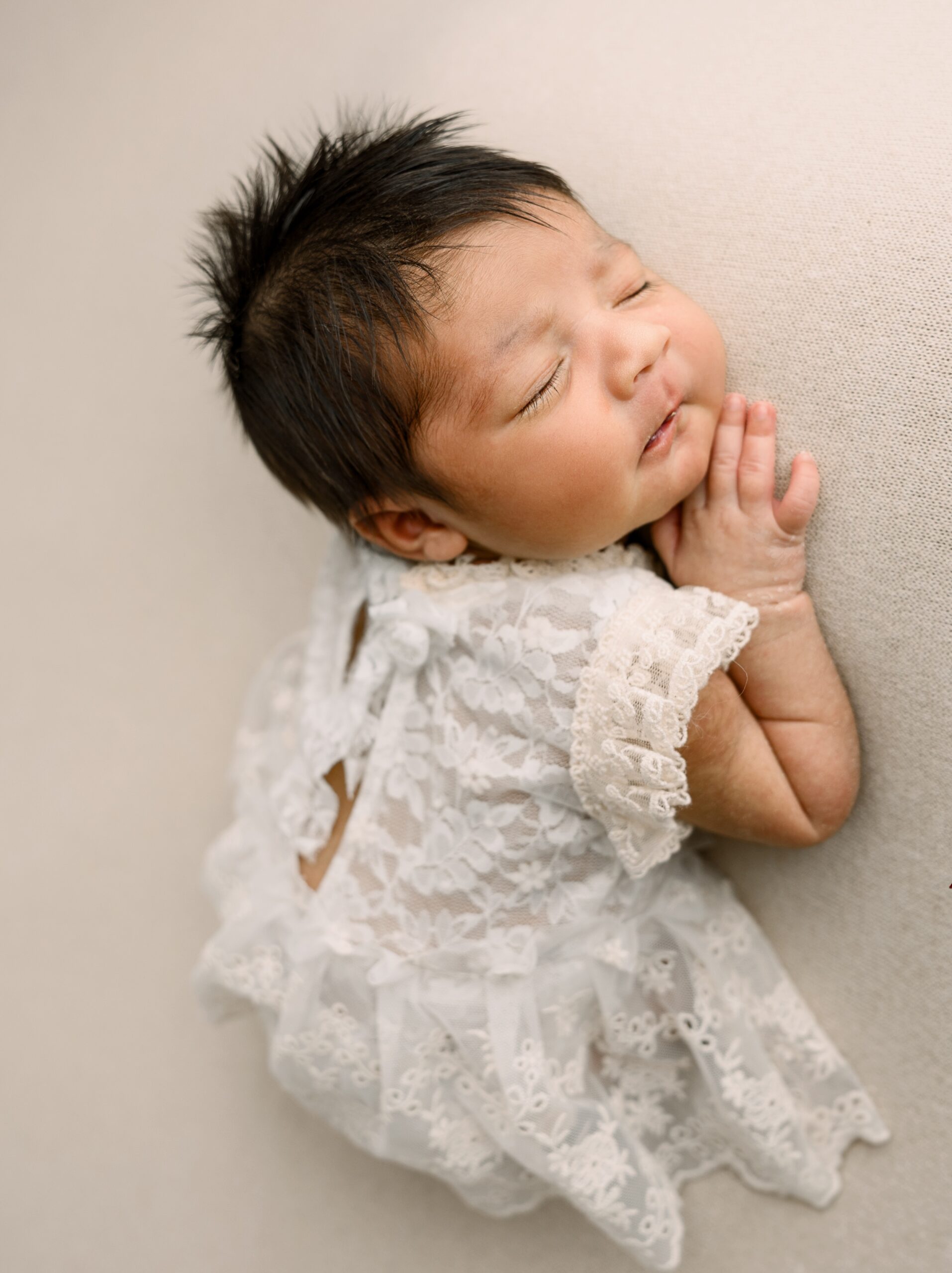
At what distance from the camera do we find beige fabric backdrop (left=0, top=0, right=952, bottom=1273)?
886 mm

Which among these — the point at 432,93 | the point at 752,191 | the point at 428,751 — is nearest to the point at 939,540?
the point at 752,191

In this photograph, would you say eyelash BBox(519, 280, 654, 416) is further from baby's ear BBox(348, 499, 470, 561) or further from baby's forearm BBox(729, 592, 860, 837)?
baby's forearm BBox(729, 592, 860, 837)

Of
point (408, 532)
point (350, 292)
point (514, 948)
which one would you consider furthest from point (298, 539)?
point (514, 948)

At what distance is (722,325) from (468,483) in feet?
0.94

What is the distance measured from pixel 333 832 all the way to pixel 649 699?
458 mm

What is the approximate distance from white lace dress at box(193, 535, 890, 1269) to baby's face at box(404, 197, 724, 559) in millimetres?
90

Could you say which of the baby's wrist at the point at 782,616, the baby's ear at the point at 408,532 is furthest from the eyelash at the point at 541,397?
the baby's wrist at the point at 782,616

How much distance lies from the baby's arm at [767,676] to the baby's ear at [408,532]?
24 centimetres

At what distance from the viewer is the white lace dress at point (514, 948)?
964 mm

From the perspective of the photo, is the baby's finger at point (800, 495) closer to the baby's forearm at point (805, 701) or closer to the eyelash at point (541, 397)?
the baby's forearm at point (805, 701)

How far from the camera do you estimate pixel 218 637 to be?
155 cm

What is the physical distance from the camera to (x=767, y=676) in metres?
0.95

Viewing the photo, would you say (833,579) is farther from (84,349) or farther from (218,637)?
(84,349)

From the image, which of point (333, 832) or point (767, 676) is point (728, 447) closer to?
point (767, 676)
